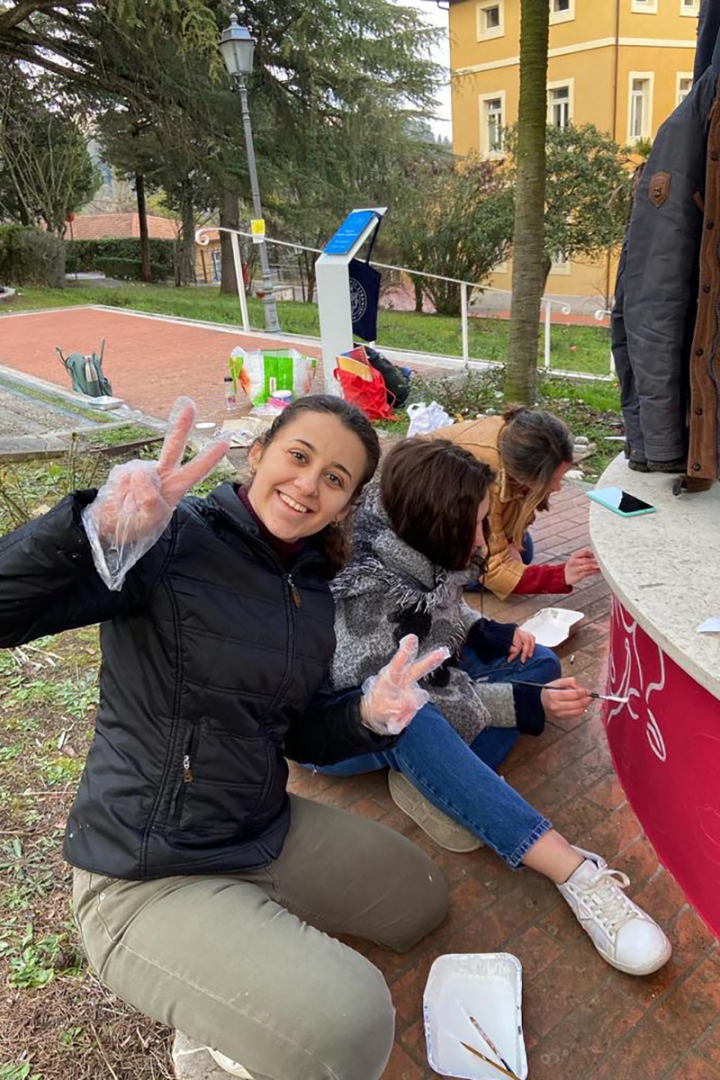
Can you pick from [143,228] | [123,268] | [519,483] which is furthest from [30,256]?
[519,483]

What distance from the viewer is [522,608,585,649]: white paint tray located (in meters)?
3.03

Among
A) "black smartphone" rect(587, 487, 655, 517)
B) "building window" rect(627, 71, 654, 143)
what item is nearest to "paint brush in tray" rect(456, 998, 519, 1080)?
"black smartphone" rect(587, 487, 655, 517)

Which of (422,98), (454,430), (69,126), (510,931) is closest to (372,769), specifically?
(510,931)

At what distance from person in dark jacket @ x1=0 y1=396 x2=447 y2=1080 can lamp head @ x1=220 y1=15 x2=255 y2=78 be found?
11.0 m

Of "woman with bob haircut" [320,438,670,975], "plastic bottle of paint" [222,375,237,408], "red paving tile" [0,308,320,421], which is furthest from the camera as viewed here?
"red paving tile" [0,308,320,421]

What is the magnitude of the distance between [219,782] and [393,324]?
14.0m

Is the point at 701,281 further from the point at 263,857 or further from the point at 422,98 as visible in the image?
the point at 422,98

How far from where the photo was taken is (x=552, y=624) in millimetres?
3115

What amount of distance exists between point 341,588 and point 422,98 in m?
19.4

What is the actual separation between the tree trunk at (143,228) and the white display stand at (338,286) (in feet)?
61.5

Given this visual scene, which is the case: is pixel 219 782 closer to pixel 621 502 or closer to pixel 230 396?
pixel 621 502

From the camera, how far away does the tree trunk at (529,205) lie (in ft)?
15.6

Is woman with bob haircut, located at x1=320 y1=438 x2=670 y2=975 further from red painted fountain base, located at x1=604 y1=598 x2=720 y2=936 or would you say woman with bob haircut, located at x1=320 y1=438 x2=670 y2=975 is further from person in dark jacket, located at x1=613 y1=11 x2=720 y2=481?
person in dark jacket, located at x1=613 y1=11 x2=720 y2=481

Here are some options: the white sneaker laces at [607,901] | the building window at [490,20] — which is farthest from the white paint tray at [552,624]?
the building window at [490,20]
